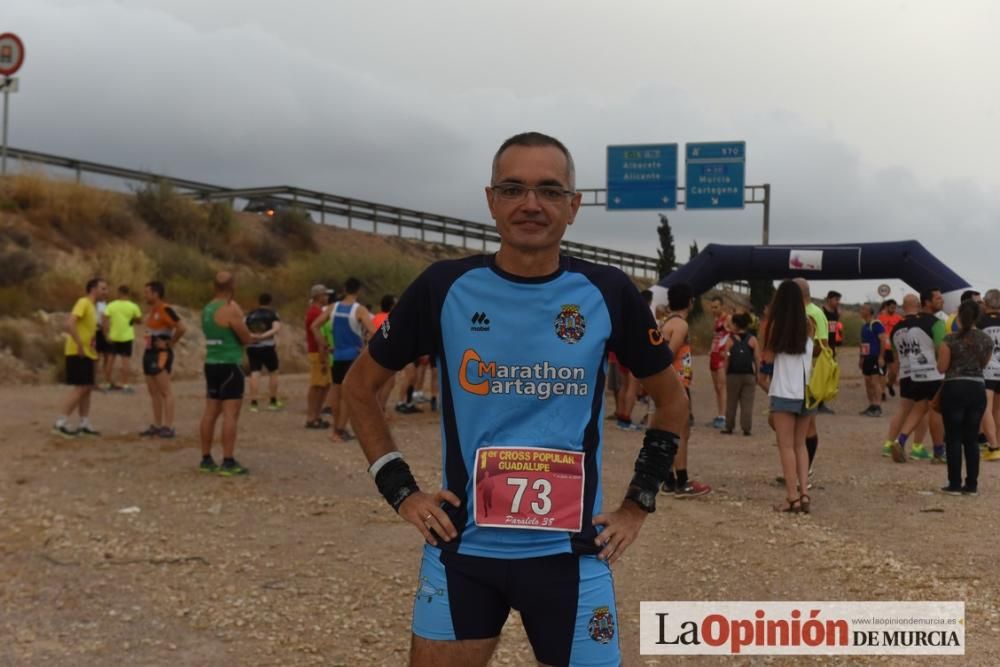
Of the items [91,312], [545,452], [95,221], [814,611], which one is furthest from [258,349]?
[95,221]

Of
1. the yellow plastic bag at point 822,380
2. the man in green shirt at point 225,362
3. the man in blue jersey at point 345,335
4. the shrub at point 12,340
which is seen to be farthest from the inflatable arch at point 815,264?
the shrub at point 12,340

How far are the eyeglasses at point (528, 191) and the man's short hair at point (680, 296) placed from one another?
5953 mm

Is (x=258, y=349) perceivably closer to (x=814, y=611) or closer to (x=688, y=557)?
(x=688, y=557)

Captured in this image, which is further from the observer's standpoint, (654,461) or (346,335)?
(346,335)

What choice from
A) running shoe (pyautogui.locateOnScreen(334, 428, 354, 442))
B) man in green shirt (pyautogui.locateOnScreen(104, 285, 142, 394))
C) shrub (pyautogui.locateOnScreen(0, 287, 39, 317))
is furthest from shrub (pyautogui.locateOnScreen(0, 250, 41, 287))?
running shoe (pyautogui.locateOnScreen(334, 428, 354, 442))

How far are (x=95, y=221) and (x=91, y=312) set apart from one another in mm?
19323

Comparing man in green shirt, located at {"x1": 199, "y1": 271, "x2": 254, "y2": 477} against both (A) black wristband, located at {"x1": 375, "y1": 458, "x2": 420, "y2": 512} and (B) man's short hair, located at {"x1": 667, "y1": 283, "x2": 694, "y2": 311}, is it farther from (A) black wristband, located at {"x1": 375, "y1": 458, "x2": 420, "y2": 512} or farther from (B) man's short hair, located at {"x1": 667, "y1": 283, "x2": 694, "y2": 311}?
(A) black wristband, located at {"x1": 375, "y1": 458, "x2": 420, "y2": 512}

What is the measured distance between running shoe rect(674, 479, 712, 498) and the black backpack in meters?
4.55

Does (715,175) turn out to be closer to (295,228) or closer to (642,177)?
(642,177)

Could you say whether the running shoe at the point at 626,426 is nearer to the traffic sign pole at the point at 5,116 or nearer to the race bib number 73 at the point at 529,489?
the race bib number 73 at the point at 529,489

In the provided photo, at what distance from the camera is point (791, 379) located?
792 centimetres

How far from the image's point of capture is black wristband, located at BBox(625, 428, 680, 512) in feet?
8.90

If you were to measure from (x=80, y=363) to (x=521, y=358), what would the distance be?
33.1 ft

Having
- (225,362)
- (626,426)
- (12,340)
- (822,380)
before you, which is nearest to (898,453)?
(822,380)
